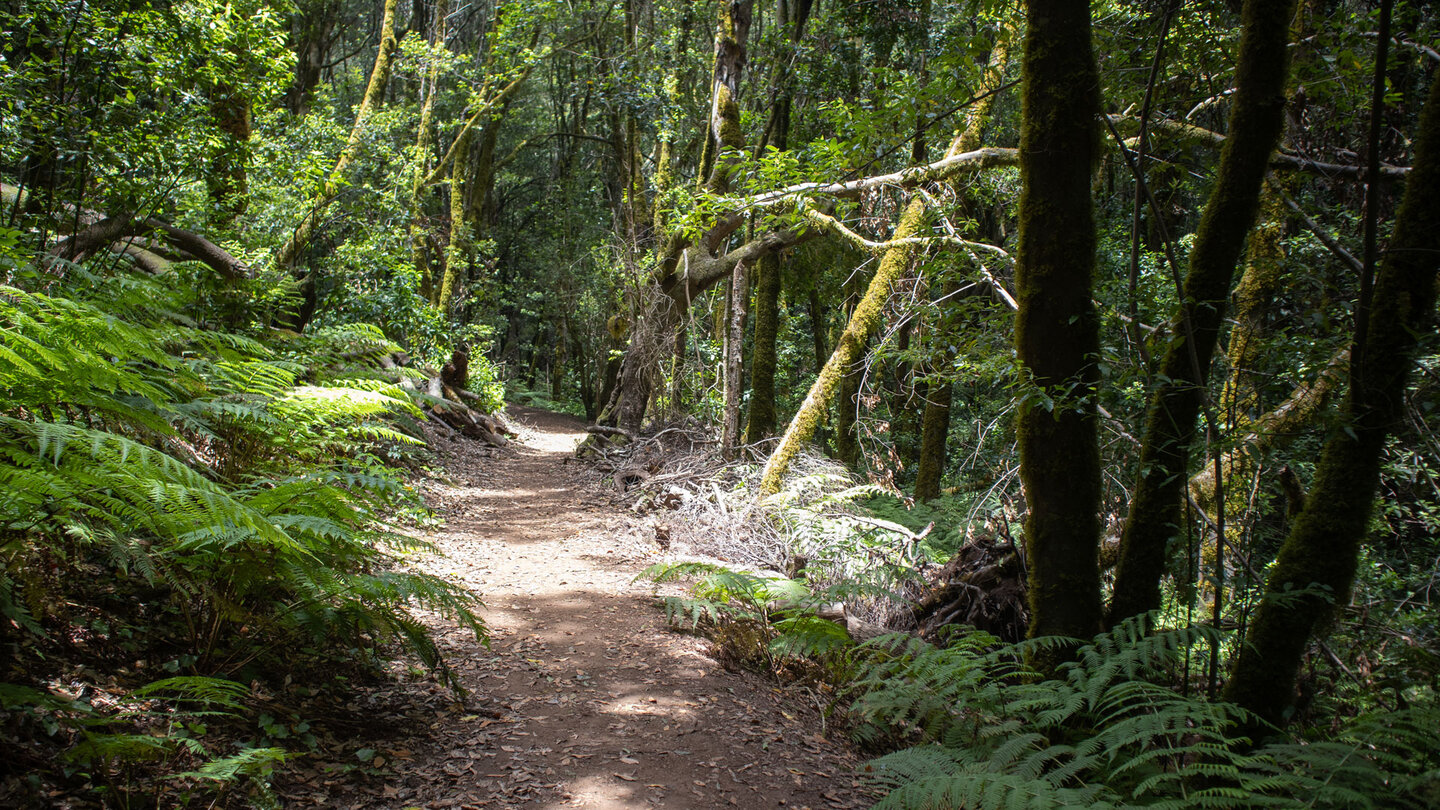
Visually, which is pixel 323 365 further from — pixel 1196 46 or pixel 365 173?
pixel 365 173

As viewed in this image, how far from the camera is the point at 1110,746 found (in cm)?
262

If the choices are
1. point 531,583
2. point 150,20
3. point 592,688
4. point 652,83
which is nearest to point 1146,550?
point 592,688

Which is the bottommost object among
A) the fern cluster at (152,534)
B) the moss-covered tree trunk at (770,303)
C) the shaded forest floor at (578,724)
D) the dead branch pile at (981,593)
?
the shaded forest floor at (578,724)

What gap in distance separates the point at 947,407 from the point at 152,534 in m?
9.24

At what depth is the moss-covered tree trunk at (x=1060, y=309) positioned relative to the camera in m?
3.50

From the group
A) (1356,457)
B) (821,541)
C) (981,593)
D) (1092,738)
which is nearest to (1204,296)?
(1356,457)

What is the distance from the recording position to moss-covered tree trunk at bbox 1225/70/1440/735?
9.30 feet

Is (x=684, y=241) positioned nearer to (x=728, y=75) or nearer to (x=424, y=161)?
(x=728, y=75)

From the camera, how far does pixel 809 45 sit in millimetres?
11570

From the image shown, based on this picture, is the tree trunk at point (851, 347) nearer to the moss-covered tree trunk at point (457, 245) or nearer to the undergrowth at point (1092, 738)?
the undergrowth at point (1092, 738)

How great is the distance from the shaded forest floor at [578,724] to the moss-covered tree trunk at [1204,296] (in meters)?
1.85

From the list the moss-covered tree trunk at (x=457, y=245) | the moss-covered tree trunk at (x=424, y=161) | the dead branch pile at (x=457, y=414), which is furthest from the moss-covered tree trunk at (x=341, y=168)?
the moss-covered tree trunk at (x=457, y=245)

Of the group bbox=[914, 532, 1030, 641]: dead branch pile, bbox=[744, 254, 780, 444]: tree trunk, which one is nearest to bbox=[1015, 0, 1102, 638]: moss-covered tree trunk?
bbox=[914, 532, 1030, 641]: dead branch pile

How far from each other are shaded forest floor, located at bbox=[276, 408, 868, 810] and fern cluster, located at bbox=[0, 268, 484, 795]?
0.38 meters
